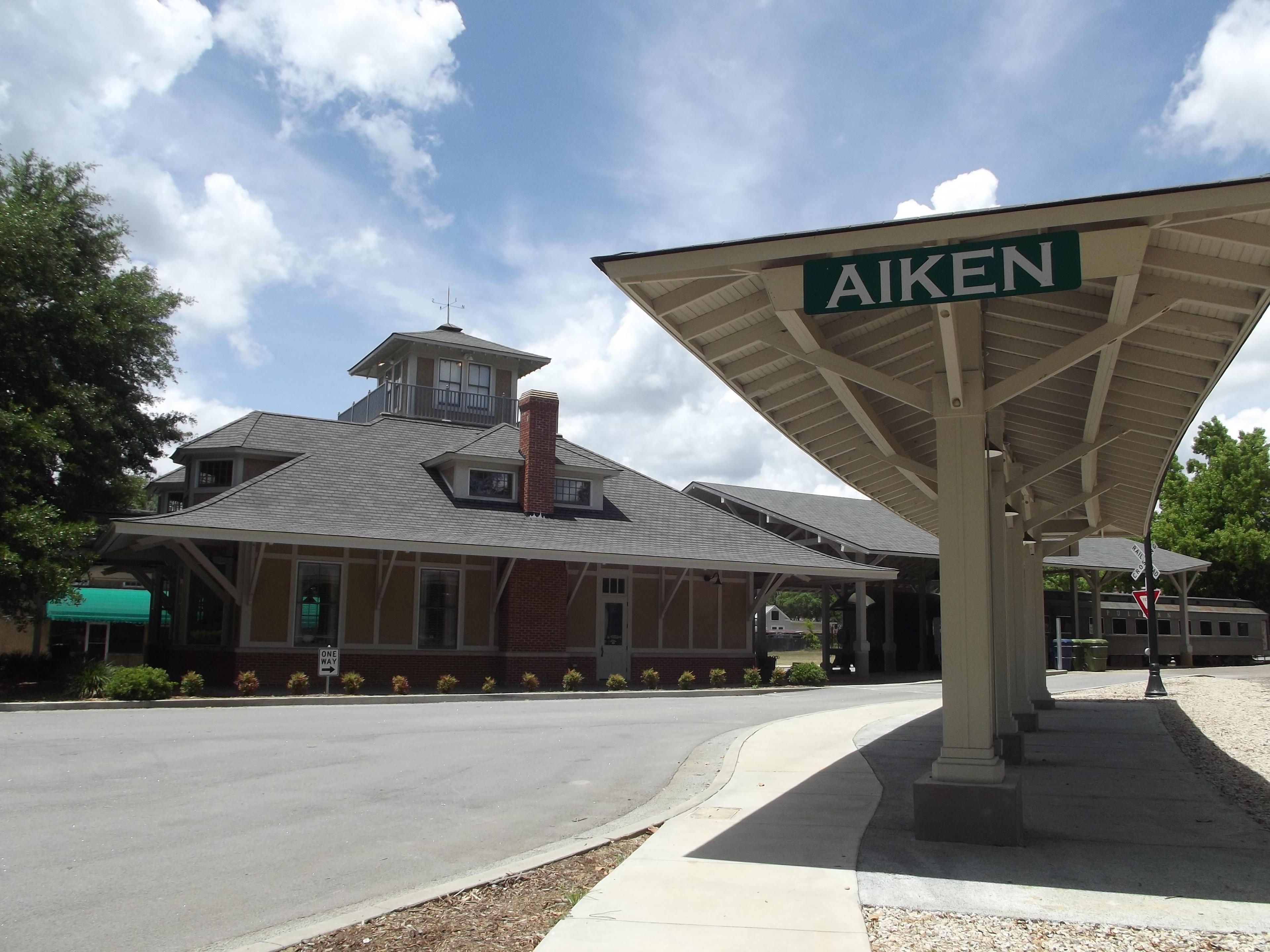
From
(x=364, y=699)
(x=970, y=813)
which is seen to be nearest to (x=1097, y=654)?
(x=364, y=699)

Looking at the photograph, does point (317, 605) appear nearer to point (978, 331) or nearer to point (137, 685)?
point (137, 685)

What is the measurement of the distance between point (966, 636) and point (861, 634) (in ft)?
79.6

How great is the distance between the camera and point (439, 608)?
24.6 meters

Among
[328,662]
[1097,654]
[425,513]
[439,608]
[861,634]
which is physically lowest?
[1097,654]

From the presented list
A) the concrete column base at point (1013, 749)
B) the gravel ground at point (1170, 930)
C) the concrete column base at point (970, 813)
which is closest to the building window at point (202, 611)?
the concrete column base at point (1013, 749)

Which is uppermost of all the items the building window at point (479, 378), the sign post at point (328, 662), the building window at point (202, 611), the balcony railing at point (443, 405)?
the building window at point (479, 378)

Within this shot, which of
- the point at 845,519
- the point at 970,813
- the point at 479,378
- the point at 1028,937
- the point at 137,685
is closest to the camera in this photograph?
the point at 1028,937

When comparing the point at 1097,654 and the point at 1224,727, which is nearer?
the point at 1224,727

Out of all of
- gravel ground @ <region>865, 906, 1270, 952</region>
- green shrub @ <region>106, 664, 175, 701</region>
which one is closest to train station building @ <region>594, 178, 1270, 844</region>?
gravel ground @ <region>865, 906, 1270, 952</region>

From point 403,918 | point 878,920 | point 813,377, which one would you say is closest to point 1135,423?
point 813,377

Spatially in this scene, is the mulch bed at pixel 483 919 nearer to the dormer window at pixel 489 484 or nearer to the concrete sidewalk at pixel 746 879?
the concrete sidewalk at pixel 746 879

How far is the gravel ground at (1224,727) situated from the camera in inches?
401

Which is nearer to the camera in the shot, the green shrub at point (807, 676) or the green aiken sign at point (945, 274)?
the green aiken sign at point (945, 274)

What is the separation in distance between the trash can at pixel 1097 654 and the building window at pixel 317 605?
27.5m
